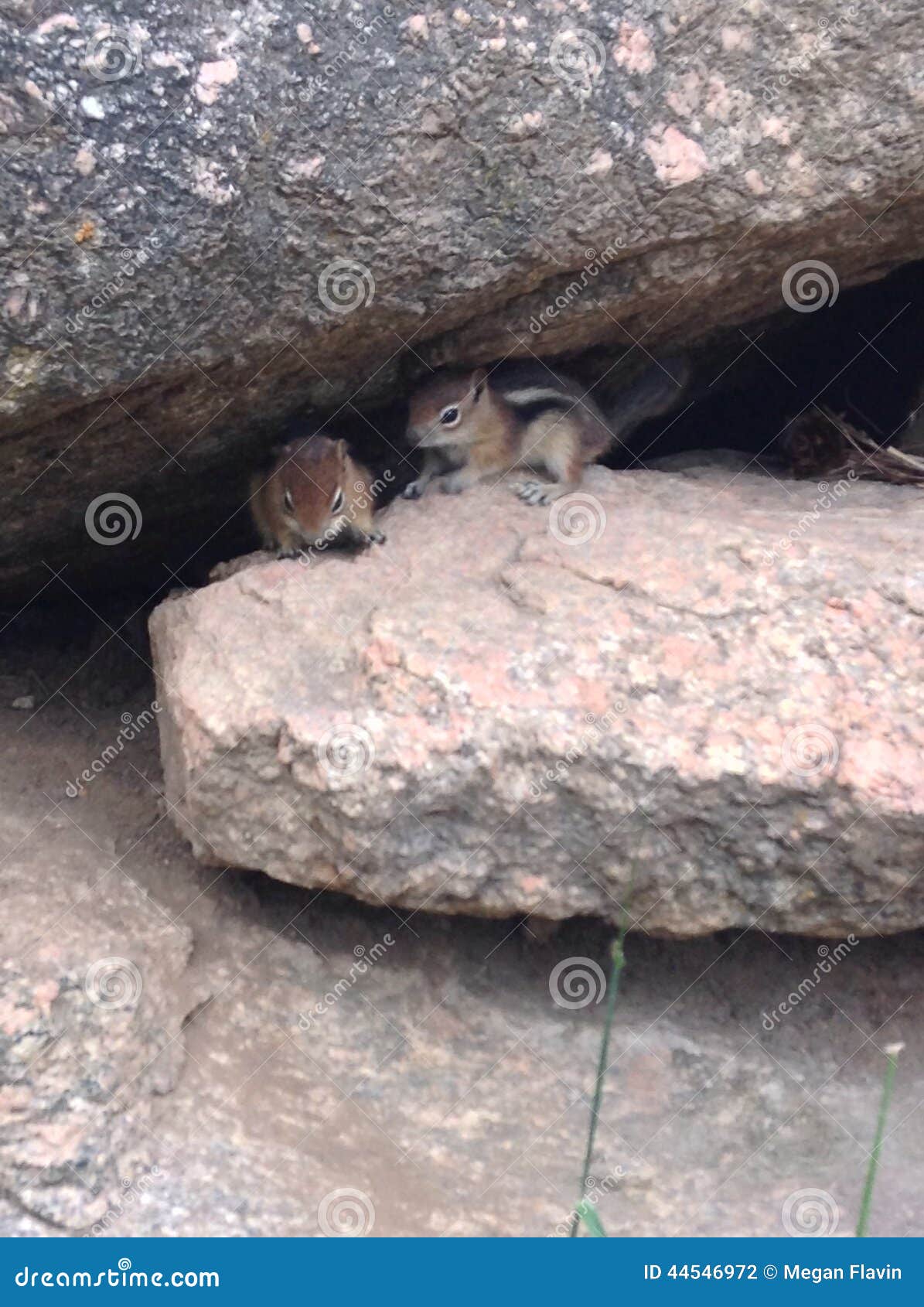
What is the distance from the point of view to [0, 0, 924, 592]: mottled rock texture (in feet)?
10.8

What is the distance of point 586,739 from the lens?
11.4 feet

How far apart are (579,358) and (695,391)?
70cm

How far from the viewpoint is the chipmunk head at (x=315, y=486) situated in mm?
4535

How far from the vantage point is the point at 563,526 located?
4.28 m

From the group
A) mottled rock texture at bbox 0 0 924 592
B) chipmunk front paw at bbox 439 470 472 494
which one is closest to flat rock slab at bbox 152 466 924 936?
mottled rock texture at bbox 0 0 924 592

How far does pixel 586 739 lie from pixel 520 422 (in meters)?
2.04

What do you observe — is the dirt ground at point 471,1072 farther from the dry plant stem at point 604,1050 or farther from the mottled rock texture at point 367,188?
the mottled rock texture at point 367,188

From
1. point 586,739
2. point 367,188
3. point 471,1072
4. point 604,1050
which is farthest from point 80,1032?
point 367,188

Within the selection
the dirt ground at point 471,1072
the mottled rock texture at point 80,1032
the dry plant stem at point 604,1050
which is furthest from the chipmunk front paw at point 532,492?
the dry plant stem at point 604,1050

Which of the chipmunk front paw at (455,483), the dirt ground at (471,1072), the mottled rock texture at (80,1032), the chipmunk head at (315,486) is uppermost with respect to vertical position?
the chipmunk head at (315,486)

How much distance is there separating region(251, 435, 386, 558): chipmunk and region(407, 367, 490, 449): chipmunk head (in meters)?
0.30

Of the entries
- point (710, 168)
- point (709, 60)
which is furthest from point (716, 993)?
point (709, 60)

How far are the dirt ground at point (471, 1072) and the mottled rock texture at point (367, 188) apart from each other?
5.16 ft
